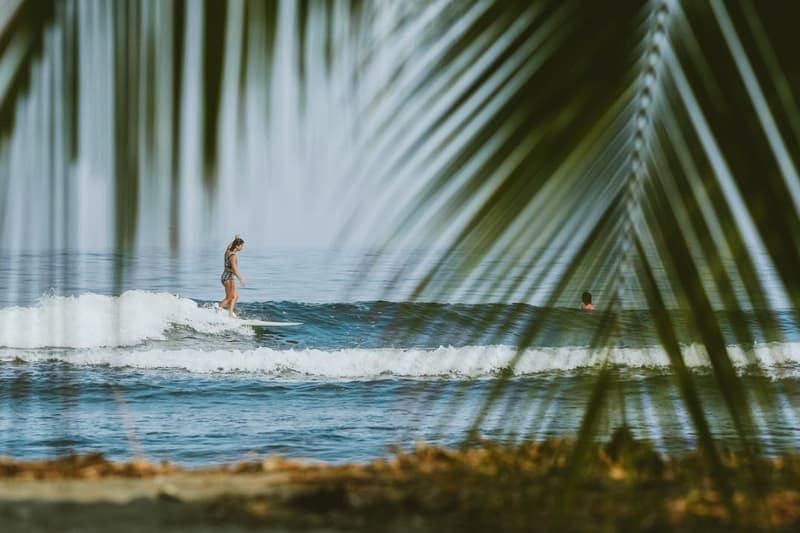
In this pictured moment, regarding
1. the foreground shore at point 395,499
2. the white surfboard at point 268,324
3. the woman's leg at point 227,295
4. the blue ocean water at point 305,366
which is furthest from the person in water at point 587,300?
the white surfboard at point 268,324

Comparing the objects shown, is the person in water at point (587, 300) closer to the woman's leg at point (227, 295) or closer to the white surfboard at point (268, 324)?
the woman's leg at point (227, 295)

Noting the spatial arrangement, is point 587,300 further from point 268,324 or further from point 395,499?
point 268,324

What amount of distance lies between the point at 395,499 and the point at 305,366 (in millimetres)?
13974

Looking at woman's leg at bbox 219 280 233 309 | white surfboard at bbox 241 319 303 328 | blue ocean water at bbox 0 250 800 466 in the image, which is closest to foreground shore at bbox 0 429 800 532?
blue ocean water at bbox 0 250 800 466

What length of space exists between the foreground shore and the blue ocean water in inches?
6.9

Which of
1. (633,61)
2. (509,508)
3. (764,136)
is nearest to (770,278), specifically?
(764,136)

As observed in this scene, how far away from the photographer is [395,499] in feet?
7.52

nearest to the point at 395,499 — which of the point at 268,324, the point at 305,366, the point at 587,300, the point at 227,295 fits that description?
the point at 587,300

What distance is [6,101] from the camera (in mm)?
714

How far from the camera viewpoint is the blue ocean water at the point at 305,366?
0.79 meters

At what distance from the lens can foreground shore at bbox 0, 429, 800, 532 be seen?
2.08 meters

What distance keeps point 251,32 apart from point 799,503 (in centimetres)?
206

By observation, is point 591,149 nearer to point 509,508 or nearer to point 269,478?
point 509,508

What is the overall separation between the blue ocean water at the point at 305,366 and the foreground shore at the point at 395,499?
175 millimetres
